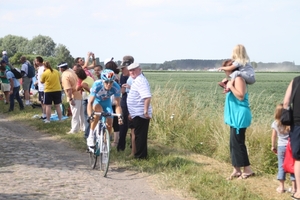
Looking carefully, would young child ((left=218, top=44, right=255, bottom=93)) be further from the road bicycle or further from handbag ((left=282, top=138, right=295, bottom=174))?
the road bicycle

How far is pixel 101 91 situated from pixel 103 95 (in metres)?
0.11

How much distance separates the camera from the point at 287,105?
739 centimetres

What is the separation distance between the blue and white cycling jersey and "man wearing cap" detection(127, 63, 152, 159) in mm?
351

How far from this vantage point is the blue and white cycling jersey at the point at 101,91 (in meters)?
9.80

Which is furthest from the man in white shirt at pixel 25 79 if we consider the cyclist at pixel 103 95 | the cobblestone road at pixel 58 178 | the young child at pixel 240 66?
the young child at pixel 240 66

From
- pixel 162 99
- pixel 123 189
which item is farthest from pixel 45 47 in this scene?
pixel 123 189

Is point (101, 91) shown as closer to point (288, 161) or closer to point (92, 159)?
point (92, 159)

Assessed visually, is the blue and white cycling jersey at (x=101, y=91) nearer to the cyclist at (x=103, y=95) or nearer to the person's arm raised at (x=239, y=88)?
the cyclist at (x=103, y=95)

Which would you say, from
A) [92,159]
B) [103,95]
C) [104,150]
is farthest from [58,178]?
[103,95]

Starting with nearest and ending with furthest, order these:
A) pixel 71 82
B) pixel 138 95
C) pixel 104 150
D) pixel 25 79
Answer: pixel 104 150
pixel 138 95
pixel 71 82
pixel 25 79

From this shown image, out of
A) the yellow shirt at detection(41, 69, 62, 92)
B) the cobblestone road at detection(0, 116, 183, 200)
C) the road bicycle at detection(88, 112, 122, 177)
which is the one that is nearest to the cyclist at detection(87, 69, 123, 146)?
the road bicycle at detection(88, 112, 122, 177)

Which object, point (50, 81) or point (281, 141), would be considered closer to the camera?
point (281, 141)

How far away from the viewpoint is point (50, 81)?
15.6 m

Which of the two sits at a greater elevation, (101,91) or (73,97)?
(101,91)
